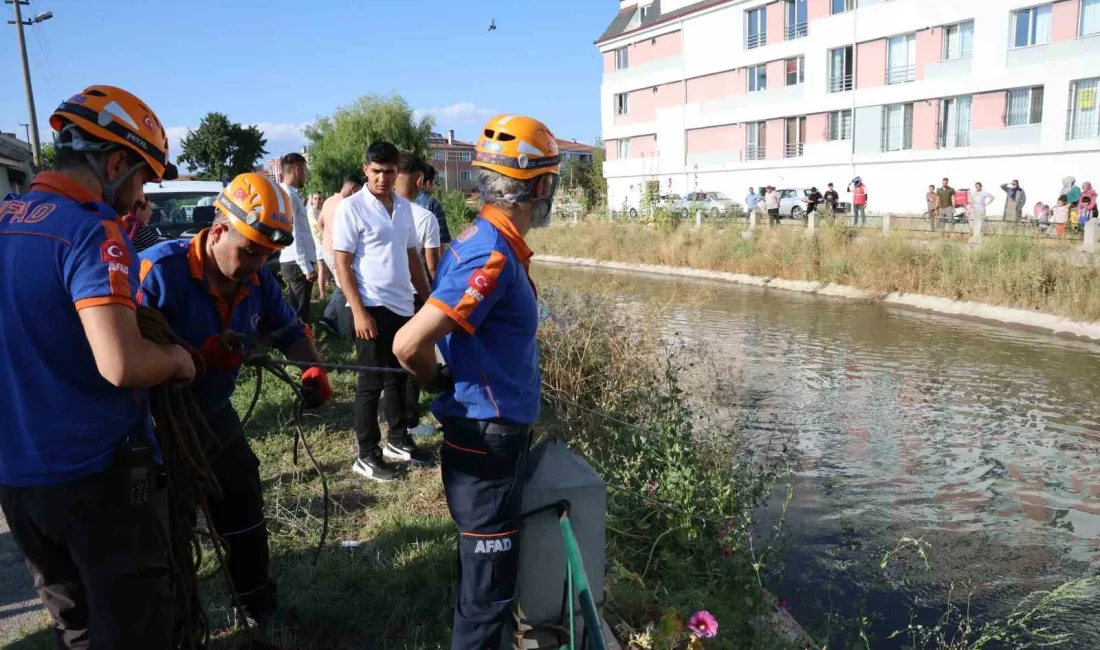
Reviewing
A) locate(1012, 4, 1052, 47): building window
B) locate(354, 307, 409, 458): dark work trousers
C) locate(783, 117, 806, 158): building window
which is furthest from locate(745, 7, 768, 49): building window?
locate(354, 307, 409, 458): dark work trousers

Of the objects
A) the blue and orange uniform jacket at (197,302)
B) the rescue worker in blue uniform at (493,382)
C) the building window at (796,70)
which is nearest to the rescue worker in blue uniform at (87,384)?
the blue and orange uniform jacket at (197,302)

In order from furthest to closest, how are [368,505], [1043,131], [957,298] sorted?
[1043,131] < [957,298] < [368,505]

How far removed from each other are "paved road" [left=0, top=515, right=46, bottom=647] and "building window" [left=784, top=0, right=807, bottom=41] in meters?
36.0

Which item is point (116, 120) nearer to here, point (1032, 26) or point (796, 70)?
point (1032, 26)

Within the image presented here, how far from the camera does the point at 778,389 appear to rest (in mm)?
9633

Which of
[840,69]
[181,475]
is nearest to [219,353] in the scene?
[181,475]

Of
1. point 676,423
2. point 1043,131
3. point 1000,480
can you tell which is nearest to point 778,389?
point 1000,480

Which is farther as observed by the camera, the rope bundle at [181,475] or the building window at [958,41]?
the building window at [958,41]

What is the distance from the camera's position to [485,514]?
2.43 m

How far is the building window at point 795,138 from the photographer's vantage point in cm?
3525

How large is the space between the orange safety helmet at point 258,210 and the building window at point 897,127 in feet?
107

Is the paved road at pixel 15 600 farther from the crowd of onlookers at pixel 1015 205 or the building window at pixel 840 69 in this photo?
the building window at pixel 840 69

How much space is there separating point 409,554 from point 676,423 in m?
1.86

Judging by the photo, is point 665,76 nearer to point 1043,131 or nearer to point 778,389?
point 1043,131
